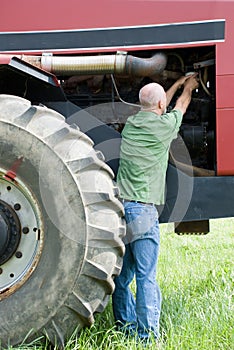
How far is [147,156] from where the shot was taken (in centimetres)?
352

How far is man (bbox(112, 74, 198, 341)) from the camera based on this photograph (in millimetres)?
3465

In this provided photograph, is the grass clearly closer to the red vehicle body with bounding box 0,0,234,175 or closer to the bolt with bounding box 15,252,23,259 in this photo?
the bolt with bounding box 15,252,23,259

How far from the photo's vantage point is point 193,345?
3205 millimetres

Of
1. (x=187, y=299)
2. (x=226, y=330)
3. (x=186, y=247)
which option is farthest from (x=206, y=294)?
(x=186, y=247)

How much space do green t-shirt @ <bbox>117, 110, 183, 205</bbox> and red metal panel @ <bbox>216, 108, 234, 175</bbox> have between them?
0.95 feet

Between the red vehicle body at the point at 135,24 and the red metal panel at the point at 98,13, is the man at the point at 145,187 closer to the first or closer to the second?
the red vehicle body at the point at 135,24

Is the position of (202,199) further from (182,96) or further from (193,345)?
(193,345)

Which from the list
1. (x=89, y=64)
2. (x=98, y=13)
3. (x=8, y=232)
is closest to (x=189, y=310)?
(x=8, y=232)

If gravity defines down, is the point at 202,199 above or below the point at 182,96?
below

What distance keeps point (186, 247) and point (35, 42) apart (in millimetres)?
3642

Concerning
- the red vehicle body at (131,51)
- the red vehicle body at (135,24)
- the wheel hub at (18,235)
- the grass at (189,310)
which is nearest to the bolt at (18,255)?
the wheel hub at (18,235)

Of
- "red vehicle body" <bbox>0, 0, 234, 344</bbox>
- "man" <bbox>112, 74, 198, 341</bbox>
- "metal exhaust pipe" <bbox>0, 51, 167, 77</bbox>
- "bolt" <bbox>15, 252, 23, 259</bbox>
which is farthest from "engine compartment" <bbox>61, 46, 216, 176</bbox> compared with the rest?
"bolt" <bbox>15, 252, 23, 259</bbox>

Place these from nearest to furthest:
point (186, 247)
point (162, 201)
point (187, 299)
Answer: point (162, 201) → point (187, 299) → point (186, 247)

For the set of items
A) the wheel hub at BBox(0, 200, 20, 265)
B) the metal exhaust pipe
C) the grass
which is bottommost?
the grass
